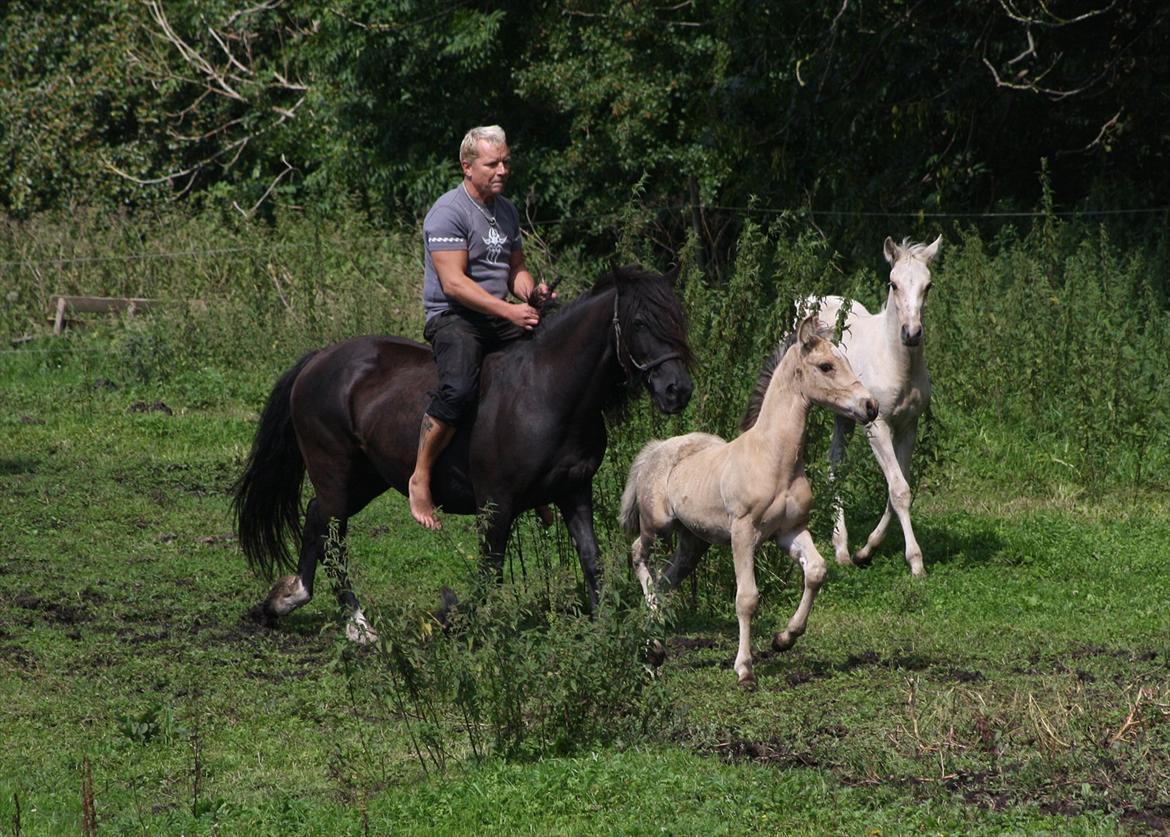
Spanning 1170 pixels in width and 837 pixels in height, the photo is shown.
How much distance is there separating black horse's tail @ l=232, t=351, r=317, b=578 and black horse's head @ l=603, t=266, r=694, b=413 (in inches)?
99.0

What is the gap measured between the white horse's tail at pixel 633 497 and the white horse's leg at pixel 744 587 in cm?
94

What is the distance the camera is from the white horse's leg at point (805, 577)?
776cm

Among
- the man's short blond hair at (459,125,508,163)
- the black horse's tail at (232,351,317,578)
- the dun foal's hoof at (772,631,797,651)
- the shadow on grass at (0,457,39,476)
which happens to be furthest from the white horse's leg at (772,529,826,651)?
the shadow on grass at (0,457,39,476)

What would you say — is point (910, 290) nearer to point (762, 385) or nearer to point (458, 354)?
point (762, 385)

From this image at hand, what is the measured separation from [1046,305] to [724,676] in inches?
273

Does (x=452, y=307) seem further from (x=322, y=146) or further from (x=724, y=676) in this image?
(x=322, y=146)

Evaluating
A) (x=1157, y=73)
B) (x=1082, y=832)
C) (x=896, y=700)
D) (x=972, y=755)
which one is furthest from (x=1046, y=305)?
(x=1082, y=832)

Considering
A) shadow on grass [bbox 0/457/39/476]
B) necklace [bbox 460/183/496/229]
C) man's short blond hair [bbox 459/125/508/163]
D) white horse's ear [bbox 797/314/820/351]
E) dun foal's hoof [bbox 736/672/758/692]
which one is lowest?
shadow on grass [bbox 0/457/39/476]

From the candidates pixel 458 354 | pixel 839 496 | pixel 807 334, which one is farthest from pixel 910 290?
pixel 458 354

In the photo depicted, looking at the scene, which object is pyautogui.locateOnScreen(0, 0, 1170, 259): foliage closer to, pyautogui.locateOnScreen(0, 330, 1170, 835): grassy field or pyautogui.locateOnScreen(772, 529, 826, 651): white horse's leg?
pyautogui.locateOnScreen(0, 330, 1170, 835): grassy field

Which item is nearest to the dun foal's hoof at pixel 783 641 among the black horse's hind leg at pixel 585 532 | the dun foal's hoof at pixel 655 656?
the dun foal's hoof at pixel 655 656

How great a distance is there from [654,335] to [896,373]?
4.02 meters

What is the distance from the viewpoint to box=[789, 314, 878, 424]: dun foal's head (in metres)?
7.82

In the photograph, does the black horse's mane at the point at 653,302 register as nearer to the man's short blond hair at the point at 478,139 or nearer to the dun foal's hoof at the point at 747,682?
the man's short blond hair at the point at 478,139
